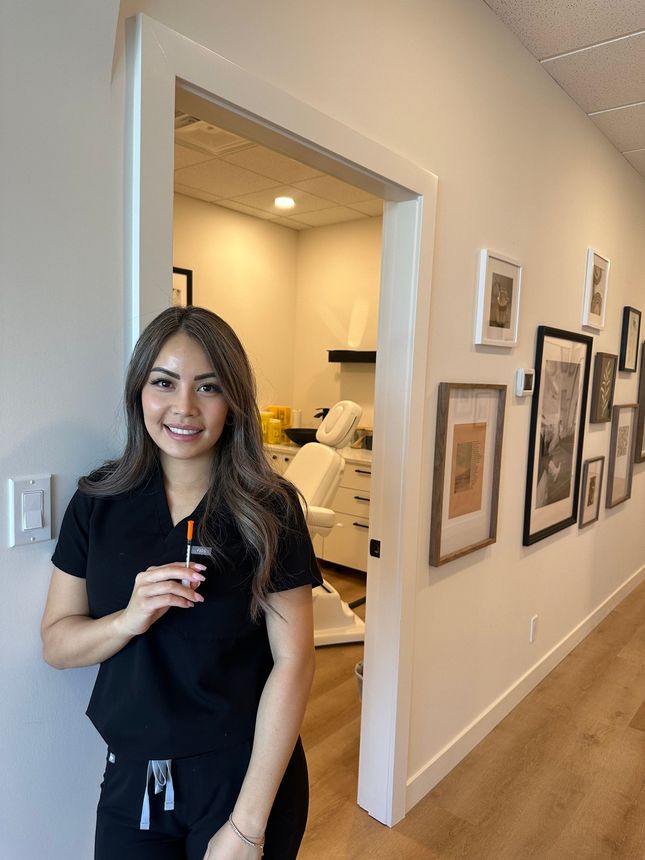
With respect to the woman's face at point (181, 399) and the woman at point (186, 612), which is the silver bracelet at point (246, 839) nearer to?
the woman at point (186, 612)

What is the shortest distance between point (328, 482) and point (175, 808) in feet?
7.67

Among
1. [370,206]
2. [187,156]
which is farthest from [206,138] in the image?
[370,206]

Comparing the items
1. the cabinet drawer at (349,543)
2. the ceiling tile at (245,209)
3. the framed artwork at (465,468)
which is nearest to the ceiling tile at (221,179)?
the ceiling tile at (245,209)

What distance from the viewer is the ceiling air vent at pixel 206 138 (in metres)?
2.89

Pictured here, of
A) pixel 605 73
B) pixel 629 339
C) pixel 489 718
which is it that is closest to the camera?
pixel 605 73

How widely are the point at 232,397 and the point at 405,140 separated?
1.15 meters

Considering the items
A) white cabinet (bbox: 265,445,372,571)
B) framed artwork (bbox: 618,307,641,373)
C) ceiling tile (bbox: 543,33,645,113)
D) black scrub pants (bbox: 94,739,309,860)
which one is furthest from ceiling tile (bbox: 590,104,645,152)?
black scrub pants (bbox: 94,739,309,860)

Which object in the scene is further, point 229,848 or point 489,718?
point 489,718

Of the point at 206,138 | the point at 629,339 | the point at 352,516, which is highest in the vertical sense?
the point at 206,138

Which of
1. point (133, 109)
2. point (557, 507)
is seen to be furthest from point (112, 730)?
point (557, 507)

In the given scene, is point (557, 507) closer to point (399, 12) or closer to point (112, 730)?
point (399, 12)

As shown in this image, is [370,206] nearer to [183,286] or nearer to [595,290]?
[183,286]

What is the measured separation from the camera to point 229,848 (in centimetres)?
101

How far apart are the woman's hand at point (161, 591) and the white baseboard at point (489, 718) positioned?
1.61 m
